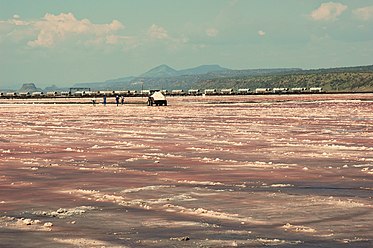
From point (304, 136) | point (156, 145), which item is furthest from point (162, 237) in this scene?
point (304, 136)

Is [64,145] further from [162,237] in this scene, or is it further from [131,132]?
[162,237]

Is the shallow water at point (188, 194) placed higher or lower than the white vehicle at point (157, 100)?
higher

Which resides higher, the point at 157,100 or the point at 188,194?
the point at 188,194

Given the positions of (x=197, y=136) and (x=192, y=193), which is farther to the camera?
(x=197, y=136)

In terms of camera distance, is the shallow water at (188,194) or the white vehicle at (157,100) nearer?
the shallow water at (188,194)

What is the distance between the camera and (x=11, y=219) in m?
12.6

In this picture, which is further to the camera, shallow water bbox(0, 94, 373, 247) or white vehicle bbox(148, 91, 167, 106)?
white vehicle bbox(148, 91, 167, 106)

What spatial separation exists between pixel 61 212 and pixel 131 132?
26.3 meters

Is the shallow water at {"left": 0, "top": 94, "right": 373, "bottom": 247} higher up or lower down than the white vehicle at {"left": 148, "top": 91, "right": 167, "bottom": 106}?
higher up

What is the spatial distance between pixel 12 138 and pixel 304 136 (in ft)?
43.8

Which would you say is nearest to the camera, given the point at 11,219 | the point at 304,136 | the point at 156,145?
the point at 11,219

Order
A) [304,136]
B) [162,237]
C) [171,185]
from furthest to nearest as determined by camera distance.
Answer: [304,136]
[171,185]
[162,237]

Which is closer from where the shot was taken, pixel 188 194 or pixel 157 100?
pixel 188 194

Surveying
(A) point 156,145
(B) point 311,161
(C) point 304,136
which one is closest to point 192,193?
(B) point 311,161
